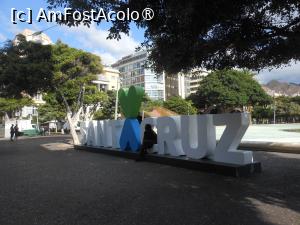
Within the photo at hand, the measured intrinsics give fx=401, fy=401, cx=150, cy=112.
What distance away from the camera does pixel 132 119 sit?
1531cm

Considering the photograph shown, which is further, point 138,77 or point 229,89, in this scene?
point 138,77

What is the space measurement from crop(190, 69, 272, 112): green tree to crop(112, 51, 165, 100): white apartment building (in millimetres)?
33187

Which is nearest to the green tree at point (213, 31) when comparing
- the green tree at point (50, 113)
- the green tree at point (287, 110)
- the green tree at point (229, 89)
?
the green tree at point (50, 113)

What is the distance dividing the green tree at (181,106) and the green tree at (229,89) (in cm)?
334

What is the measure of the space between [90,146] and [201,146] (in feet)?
30.4

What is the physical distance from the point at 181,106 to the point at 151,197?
68968 mm

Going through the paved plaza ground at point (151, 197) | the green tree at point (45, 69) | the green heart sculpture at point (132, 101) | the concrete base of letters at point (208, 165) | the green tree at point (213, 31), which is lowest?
the paved plaza ground at point (151, 197)

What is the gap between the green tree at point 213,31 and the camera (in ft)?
21.2

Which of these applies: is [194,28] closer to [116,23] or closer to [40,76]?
[116,23]

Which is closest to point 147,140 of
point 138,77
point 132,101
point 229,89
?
point 132,101

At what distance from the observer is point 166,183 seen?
8.92 metres

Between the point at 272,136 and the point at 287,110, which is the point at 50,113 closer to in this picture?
the point at 272,136

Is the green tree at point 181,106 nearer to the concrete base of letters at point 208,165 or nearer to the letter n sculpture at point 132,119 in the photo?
the letter n sculpture at point 132,119

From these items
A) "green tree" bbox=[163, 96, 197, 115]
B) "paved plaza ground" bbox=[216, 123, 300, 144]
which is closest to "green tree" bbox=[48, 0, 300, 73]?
"paved plaza ground" bbox=[216, 123, 300, 144]
